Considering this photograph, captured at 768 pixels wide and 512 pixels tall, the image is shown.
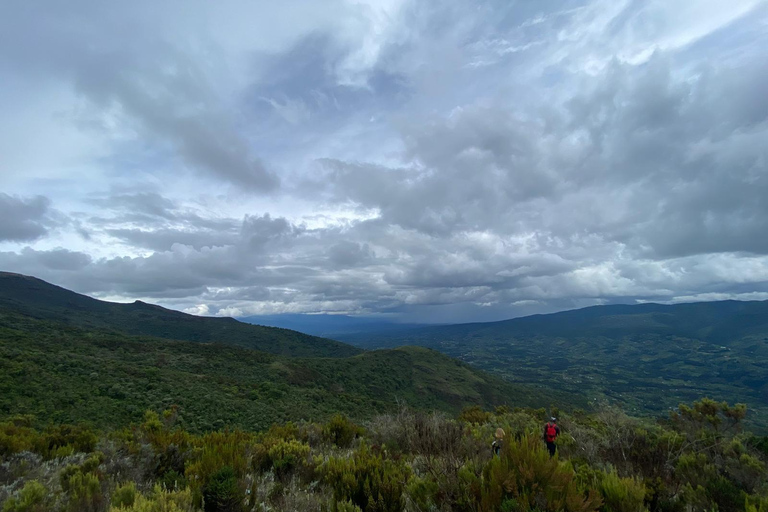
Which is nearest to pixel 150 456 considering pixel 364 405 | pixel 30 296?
pixel 364 405

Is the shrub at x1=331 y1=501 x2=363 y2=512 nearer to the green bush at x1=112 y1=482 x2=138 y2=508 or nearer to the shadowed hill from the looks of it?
the green bush at x1=112 y1=482 x2=138 y2=508

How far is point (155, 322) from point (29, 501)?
11823 centimetres

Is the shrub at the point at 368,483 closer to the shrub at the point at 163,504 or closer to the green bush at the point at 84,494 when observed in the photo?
the shrub at the point at 163,504

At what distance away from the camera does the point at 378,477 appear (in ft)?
19.7

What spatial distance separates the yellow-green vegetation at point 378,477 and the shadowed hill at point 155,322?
9154cm

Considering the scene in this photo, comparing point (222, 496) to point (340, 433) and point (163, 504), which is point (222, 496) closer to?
point (163, 504)

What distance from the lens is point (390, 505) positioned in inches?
220

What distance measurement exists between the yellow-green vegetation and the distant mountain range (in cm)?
1793

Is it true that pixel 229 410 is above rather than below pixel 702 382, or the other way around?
above

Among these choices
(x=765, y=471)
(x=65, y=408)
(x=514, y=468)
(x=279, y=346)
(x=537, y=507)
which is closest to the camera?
(x=537, y=507)

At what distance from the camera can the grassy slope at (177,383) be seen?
24.3 meters

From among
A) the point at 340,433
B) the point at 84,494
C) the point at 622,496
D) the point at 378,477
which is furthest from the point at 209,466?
the point at 340,433

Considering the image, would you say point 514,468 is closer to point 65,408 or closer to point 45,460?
point 45,460

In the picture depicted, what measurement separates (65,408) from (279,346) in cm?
7941
